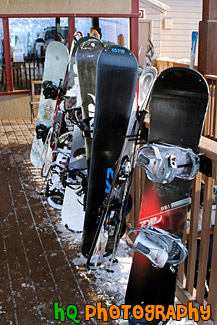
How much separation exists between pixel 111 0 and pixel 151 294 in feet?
22.2

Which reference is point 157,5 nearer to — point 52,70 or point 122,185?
point 52,70

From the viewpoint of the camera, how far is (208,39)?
440 cm

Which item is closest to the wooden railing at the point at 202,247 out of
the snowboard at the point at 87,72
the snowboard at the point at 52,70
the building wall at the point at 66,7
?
the snowboard at the point at 87,72

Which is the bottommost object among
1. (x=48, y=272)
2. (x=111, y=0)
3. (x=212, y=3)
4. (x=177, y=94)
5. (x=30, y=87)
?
(x=48, y=272)

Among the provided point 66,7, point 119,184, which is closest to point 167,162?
point 119,184

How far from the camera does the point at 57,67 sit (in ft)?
13.8

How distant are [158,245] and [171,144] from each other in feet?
1.57

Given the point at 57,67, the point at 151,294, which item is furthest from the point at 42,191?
the point at 151,294

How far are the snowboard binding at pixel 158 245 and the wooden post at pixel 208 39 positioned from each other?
292 centimetres

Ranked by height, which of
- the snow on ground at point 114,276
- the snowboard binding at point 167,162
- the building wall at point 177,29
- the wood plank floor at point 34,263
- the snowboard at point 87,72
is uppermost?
the building wall at point 177,29

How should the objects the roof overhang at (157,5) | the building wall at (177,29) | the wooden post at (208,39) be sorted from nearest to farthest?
the wooden post at (208,39), the roof overhang at (157,5), the building wall at (177,29)

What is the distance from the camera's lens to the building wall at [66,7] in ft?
23.4

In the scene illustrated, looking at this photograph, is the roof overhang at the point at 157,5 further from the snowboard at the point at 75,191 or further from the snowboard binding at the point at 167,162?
the snowboard binding at the point at 167,162

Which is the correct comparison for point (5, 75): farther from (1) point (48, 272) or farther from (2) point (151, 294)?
(2) point (151, 294)
